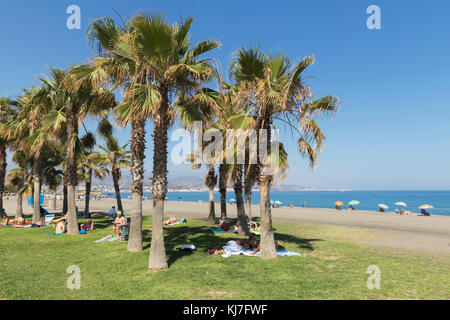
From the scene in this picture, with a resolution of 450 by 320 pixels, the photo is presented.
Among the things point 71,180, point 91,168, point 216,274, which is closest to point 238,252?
point 216,274

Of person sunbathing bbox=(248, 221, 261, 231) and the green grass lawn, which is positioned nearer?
the green grass lawn

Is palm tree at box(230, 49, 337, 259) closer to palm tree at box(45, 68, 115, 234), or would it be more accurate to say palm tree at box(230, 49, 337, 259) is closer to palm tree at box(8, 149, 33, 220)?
palm tree at box(45, 68, 115, 234)

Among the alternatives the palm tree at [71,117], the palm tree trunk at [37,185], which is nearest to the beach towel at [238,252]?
the palm tree at [71,117]

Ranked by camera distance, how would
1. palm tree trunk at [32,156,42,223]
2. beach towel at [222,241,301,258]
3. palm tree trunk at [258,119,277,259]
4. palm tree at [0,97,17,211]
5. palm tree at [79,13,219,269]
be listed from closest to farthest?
palm tree at [79,13,219,269] → palm tree trunk at [258,119,277,259] → beach towel at [222,241,301,258] → palm tree trunk at [32,156,42,223] → palm tree at [0,97,17,211]

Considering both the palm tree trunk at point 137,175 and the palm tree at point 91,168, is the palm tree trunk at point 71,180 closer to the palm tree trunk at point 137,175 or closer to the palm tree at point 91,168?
the palm tree trunk at point 137,175

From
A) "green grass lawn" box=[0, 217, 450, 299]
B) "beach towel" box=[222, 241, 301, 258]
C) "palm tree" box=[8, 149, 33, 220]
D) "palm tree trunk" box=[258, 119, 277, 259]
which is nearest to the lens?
"green grass lawn" box=[0, 217, 450, 299]

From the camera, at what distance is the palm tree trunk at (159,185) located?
8234 mm

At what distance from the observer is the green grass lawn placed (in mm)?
6418

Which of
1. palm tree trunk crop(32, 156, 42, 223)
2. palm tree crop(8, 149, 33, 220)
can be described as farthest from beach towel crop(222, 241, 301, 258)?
palm tree crop(8, 149, 33, 220)

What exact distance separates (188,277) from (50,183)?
27.7 meters

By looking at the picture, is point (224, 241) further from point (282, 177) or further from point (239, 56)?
point (239, 56)

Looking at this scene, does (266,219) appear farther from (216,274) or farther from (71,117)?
(71,117)

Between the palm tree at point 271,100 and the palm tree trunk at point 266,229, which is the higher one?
the palm tree at point 271,100
